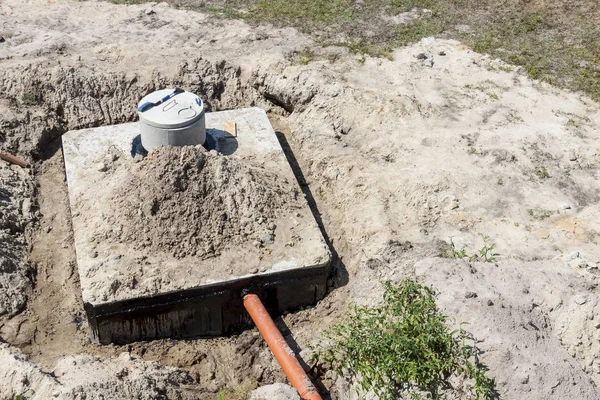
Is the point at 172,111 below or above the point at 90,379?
above

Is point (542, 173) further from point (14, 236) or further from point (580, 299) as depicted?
point (14, 236)

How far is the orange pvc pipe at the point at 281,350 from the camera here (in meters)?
5.96

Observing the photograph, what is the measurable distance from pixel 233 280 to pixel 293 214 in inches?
48.3

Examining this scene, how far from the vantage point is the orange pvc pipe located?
596 cm

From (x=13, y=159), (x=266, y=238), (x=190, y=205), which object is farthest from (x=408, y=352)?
(x=13, y=159)

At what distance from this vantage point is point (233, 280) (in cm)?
677

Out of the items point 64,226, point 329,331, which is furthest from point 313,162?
point 64,226

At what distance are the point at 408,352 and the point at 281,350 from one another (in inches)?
50.0

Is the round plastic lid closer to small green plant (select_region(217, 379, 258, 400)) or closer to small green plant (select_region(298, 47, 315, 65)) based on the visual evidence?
small green plant (select_region(298, 47, 315, 65))

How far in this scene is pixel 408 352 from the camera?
5.91m

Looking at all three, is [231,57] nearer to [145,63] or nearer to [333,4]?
[145,63]

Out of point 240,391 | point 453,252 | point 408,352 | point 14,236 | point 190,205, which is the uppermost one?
point 190,205

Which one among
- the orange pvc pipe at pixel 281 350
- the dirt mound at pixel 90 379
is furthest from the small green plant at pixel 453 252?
the dirt mound at pixel 90 379

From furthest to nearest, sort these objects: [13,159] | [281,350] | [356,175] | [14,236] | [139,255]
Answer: [13,159] < [356,175] < [14,236] < [139,255] < [281,350]
